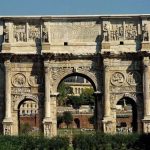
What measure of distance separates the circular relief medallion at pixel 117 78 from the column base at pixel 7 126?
6.25 metres

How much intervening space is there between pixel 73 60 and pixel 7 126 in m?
5.30

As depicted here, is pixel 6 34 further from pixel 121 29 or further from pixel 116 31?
pixel 121 29

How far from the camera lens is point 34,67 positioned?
3791 centimetres

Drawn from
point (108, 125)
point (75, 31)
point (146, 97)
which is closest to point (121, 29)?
point (75, 31)

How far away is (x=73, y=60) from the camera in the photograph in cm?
3778

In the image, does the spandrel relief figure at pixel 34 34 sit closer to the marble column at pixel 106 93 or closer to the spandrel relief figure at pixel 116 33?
the spandrel relief figure at pixel 116 33

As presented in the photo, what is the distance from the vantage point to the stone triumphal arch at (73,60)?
37.3 meters

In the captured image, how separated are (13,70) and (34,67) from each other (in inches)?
48.1

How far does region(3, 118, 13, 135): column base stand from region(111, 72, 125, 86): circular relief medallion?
625cm

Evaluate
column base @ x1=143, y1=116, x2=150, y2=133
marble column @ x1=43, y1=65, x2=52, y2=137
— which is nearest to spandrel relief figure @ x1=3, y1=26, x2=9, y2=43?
marble column @ x1=43, y1=65, x2=52, y2=137

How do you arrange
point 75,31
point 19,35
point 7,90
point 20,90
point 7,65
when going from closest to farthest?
1. point 7,90
2. point 7,65
3. point 20,90
4. point 19,35
5. point 75,31

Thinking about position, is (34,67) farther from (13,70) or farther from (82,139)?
(82,139)

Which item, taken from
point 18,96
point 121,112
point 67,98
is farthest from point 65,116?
point 18,96

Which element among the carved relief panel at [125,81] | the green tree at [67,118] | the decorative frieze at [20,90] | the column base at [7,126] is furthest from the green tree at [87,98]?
the column base at [7,126]
